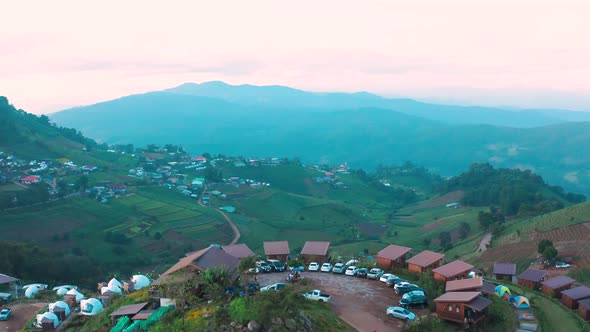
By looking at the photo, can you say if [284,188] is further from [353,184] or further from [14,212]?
[14,212]

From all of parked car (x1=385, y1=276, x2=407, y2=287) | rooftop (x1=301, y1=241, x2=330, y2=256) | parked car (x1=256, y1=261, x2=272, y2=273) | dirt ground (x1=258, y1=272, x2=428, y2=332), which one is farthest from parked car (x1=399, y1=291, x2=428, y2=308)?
rooftop (x1=301, y1=241, x2=330, y2=256)

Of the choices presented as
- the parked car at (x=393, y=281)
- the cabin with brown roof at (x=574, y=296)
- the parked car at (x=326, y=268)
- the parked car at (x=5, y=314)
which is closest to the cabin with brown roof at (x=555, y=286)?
the cabin with brown roof at (x=574, y=296)

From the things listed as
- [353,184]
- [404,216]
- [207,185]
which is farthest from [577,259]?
[353,184]

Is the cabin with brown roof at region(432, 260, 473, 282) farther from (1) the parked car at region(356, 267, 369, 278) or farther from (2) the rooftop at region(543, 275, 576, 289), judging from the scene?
(2) the rooftop at region(543, 275, 576, 289)

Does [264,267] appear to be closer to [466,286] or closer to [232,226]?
[466,286]

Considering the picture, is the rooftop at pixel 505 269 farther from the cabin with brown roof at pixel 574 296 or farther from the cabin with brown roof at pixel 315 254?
the cabin with brown roof at pixel 315 254

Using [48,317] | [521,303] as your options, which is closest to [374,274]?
[521,303]
